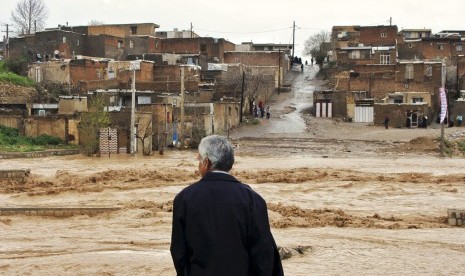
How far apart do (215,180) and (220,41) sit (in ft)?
206

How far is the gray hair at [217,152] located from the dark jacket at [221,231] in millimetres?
129

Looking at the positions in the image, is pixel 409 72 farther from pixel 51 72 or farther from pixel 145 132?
pixel 51 72

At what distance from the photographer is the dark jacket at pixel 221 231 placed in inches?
166

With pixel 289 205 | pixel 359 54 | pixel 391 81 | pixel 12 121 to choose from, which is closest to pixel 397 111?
pixel 391 81

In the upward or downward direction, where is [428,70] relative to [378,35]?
downward

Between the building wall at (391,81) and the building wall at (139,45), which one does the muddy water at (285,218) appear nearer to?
the building wall at (391,81)

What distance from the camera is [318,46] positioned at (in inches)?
3501

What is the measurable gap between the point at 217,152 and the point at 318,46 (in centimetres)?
8608

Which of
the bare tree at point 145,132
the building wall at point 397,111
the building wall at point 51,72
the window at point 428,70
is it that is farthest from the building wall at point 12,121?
the window at point 428,70

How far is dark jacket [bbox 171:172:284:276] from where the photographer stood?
4215 mm

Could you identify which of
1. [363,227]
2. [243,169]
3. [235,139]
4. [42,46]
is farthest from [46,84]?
[363,227]

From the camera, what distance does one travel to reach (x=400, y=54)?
2569 inches

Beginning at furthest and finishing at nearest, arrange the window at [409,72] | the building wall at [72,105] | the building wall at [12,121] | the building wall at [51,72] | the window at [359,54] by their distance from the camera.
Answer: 1. the window at [359,54]
2. the window at [409,72]
3. the building wall at [51,72]
4. the building wall at [72,105]
5. the building wall at [12,121]

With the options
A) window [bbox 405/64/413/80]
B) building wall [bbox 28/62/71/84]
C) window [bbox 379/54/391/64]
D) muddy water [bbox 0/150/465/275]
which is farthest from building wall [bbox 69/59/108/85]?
window [bbox 379/54/391/64]
